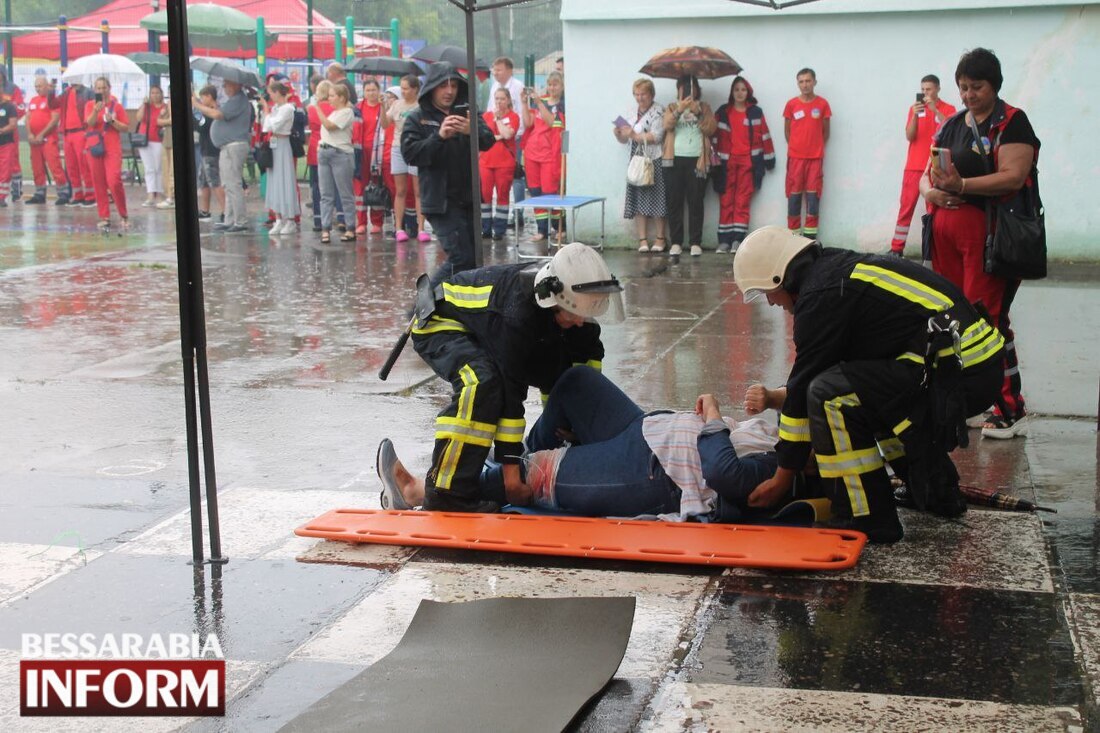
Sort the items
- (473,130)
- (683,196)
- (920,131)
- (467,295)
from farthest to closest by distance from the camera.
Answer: (683,196) < (920,131) < (473,130) < (467,295)

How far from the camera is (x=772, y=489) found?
472 cm

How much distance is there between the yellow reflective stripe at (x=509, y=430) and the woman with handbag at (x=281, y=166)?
36.7 feet

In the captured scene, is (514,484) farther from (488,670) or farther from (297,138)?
(297,138)

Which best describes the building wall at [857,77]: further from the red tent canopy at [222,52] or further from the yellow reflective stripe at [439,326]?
the red tent canopy at [222,52]

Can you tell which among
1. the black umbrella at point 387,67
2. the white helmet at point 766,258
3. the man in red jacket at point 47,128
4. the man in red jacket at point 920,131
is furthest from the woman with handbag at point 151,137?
the white helmet at point 766,258

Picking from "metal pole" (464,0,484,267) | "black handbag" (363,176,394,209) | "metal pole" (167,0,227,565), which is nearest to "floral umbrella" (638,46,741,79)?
"black handbag" (363,176,394,209)

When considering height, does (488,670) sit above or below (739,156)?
below

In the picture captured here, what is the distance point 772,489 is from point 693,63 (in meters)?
9.11

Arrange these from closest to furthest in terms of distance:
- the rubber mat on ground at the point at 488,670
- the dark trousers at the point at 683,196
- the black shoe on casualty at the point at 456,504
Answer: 1. the rubber mat on ground at the point at 488,670
2. the black shoe on casualty at the point at 456,504
3. the dark trousers at the point at 683,196

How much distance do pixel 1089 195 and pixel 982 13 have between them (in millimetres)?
2073

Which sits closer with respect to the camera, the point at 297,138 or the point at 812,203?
the point at 812,203

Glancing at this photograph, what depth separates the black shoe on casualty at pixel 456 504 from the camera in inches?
197

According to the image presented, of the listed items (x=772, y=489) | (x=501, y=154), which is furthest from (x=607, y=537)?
(x=501, y=154)

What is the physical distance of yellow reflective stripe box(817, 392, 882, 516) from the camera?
4.54m
